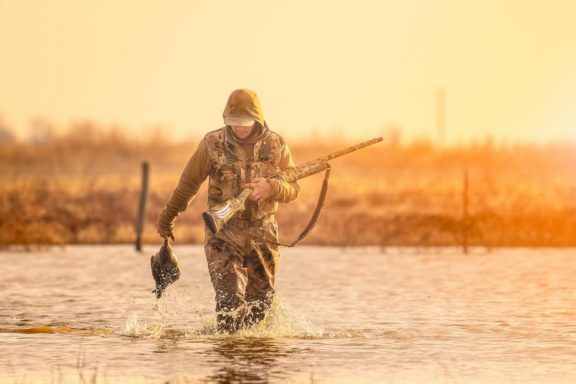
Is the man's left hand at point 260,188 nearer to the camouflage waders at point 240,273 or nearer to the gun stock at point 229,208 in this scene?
the gun stock at point 229,208

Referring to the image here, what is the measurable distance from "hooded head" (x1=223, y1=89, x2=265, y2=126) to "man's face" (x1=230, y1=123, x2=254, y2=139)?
111mm

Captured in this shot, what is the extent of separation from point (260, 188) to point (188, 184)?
79 centimetres

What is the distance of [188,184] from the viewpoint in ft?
44.3

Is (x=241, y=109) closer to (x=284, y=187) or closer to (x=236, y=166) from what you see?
(x=236, y=166)

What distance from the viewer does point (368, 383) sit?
1152 centimetres

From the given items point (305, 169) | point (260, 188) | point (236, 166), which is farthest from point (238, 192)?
point (305, 169)

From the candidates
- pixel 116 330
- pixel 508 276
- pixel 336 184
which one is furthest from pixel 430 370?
pixel 336 184

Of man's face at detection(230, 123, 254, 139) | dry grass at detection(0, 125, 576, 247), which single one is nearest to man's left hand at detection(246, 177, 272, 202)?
man's face at detection(230, 123, 254, 139)

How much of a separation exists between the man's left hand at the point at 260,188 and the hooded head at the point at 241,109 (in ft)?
1.50

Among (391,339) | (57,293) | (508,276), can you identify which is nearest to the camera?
(391,339)

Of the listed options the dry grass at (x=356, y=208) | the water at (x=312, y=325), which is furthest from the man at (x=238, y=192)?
the dry grass at (x=356, y=208)

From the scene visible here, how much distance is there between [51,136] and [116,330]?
69406 millimetres

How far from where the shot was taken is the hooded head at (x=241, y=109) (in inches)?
512

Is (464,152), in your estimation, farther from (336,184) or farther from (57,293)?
(57,293)
